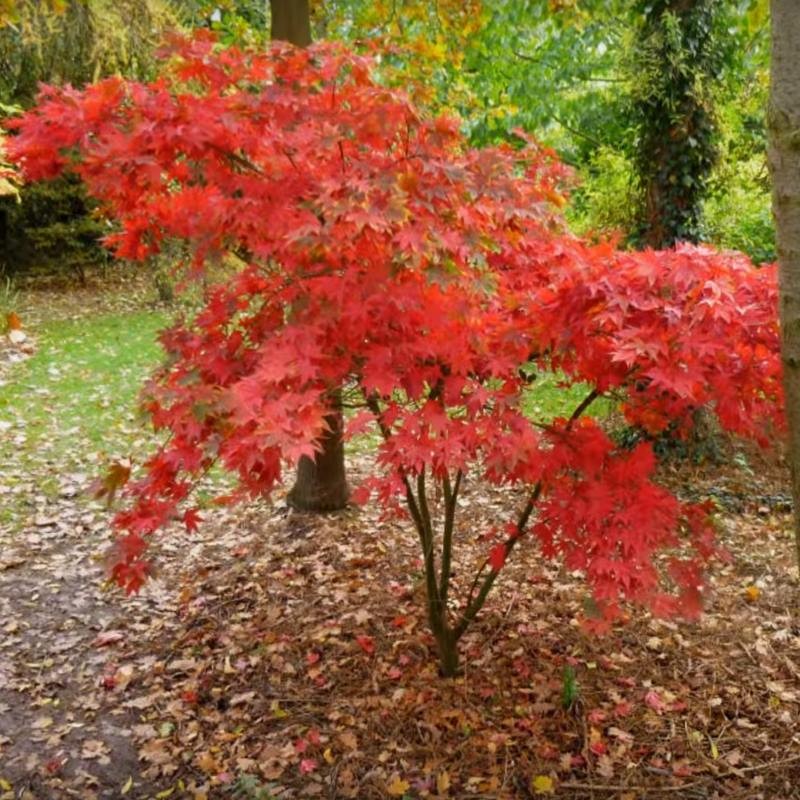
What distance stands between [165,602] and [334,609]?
93 centimetres

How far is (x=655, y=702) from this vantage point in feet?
10.3

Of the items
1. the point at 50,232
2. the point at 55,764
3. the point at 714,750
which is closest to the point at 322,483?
the point at 55,764

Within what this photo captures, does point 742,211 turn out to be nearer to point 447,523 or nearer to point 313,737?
point 447,523

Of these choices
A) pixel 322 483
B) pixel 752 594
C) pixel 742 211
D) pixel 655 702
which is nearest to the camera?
pixel 655 702

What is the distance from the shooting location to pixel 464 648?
3512 mm

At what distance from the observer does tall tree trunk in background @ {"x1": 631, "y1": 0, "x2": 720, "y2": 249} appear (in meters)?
5.15

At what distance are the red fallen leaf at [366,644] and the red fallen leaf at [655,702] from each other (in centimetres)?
120

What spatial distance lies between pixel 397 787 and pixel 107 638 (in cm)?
170

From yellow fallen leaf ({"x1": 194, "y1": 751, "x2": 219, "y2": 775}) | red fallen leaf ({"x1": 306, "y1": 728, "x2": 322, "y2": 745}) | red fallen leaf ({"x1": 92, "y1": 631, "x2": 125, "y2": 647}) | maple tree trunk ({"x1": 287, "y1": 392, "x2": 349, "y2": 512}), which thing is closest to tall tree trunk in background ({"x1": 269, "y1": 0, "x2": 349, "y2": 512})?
maple tree trunk ({"x1": 287, "y1": 392, "x2": 349, "y2": 512})

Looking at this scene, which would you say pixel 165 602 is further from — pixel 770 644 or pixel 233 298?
pixel 770 644

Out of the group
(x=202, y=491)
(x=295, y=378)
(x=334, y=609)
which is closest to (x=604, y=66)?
(x=202, y=491)

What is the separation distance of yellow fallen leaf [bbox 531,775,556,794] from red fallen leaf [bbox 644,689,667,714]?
0.60 metres

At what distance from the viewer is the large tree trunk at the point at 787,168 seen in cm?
180

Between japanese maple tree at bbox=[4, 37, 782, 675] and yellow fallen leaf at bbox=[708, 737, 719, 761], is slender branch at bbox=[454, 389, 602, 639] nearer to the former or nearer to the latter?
japanese maple tree at bbox=[4, 37, 782, 675]
